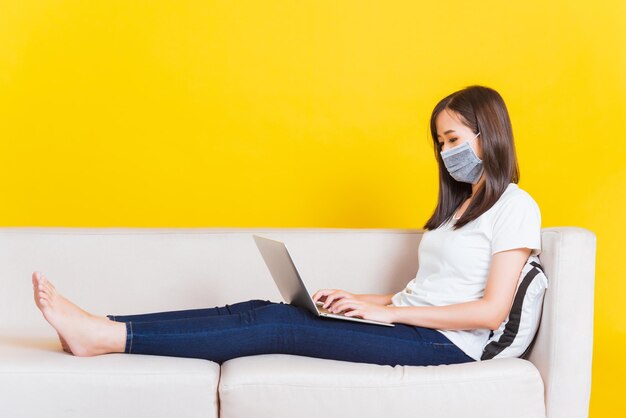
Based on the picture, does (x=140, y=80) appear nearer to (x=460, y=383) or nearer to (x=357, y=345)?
(x=357, y=345)

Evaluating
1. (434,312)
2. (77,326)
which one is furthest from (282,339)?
(77,326)

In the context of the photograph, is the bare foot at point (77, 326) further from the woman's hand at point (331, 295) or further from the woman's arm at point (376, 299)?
the woman's arm at point (376, 299)

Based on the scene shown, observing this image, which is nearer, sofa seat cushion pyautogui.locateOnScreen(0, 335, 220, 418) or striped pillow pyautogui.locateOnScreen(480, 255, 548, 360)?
sofa seat cushion pyautogui.locateOnScreen(0, 335, 220, 418)

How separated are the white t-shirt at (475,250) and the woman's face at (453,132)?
157 millimetres

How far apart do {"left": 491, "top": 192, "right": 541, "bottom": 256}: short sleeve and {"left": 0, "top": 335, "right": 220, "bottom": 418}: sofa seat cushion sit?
81 cm

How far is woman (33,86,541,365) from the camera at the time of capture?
2.09 m

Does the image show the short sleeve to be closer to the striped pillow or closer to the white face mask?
the striped pillow

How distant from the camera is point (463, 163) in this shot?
2.32 m

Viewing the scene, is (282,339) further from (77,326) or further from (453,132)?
(453,132)

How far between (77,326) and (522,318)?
3.73ft

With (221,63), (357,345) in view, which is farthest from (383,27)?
(357,345)

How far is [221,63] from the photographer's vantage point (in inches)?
137

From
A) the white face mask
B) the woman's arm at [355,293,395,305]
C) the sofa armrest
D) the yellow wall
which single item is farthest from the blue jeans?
the yellow wall

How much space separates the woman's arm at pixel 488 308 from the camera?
6.95 ft
